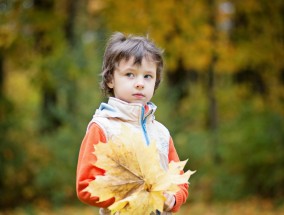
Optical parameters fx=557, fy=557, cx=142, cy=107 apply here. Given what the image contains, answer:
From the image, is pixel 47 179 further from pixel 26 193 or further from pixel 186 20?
pixel 186 20

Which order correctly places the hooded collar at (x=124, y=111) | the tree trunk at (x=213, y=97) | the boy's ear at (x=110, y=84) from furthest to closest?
1. the tree trunk at (x=213, y=97)
2. the boy's ear at (x=110, y=84)
3. the hooded collar at (x=124, y=111)

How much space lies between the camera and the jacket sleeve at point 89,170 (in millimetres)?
2381

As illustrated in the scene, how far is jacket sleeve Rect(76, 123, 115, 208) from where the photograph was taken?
93.7 inches

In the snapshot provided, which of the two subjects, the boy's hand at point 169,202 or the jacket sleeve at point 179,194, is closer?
the boy's hand at point 169,202

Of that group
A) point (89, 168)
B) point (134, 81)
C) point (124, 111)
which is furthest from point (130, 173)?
point (134, 81)

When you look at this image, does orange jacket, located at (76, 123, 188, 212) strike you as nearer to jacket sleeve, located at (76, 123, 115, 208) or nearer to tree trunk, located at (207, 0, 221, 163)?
jacket sleeve, located at (76, 123, 115, 208)

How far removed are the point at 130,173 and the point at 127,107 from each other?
0.38 m

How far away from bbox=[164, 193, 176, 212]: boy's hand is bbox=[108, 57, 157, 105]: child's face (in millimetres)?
444

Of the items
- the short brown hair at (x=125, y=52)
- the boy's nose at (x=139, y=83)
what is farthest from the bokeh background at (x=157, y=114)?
the boy's nose at (x=139, y=83)

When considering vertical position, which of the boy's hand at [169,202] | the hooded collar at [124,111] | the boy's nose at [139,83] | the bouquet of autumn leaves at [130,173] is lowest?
the boy's hand at [169,202]

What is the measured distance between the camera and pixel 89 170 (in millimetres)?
2406

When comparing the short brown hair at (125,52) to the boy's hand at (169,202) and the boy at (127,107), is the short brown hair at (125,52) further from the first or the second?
the boy's hand at (169,202)

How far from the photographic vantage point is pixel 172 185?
2.25 m

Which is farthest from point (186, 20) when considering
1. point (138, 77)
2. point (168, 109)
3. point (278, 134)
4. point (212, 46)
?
point (138, 77)
